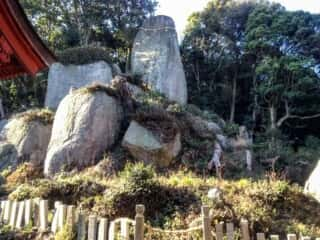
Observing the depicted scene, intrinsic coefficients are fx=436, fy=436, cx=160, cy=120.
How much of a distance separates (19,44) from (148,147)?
9.15 meters

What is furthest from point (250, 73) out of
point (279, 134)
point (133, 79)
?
point (133, 79)

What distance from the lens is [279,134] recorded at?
19141mm

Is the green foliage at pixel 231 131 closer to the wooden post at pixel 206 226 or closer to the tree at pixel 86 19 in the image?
the tree at pixel 86 19

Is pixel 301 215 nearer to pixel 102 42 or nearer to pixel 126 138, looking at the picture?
pixel 126 138

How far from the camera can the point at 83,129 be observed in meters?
13.1

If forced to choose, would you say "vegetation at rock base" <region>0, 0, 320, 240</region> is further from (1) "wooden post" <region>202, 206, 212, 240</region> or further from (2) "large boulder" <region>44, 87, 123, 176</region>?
(1) "wooden post" <region>202, 206, 212, 240</region>

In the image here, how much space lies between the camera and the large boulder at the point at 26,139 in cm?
1441

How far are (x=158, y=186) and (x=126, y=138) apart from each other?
4.30m

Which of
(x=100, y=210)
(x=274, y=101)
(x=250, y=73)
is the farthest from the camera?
(x=250, y=73)

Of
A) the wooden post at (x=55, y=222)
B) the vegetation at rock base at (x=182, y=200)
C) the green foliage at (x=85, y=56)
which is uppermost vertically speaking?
the green foliage at (x=85, y=56)

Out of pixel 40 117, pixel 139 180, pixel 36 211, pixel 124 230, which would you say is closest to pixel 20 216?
pixel 36 211

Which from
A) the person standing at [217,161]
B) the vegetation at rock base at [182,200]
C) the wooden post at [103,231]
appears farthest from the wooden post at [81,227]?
the person standing at [217,161]

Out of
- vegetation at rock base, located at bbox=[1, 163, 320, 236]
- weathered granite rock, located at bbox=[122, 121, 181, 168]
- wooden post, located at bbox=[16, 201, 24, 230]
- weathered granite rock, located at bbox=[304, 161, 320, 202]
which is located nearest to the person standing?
weathered granite rock, located at bbox=[122, 121, 181, 168]

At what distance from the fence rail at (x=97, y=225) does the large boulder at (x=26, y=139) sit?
18.8 feet
